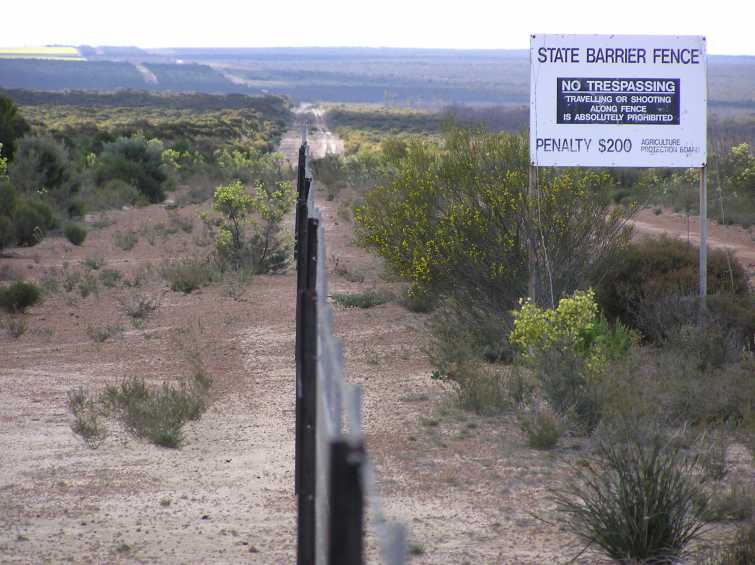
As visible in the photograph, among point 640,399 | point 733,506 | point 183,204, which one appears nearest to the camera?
point 733,506

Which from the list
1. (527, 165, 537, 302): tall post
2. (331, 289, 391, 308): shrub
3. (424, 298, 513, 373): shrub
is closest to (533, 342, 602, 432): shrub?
(424, 298, 513, 373): shrub

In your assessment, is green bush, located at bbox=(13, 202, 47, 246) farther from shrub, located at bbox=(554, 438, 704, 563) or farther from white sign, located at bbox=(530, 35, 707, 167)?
shrub, located at bbox=(554, 438, 704, 563)

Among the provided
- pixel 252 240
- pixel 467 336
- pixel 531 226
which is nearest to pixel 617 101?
pixel 531 226

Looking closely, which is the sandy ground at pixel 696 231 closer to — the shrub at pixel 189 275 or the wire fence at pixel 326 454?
the shrub at pixel 189 275

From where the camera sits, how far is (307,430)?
4652 millimetres

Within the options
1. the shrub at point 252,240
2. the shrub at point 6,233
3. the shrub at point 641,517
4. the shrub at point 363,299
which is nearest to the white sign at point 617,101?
the shrub at point 363,299

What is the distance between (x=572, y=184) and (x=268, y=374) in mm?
3488

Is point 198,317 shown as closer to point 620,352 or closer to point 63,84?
point 620,352

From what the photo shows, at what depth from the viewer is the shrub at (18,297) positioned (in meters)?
14.6

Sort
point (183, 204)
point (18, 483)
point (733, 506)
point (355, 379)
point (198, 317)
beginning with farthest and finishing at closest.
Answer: point (183, 204) → point (198, 317) → point (355, 379) → point (18, 483) → point (733, 506)

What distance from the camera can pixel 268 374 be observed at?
34.6 ft

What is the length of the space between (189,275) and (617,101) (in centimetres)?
787

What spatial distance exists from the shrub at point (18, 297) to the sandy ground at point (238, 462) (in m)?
1.65

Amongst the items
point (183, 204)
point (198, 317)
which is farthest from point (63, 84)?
point (198, 317)
